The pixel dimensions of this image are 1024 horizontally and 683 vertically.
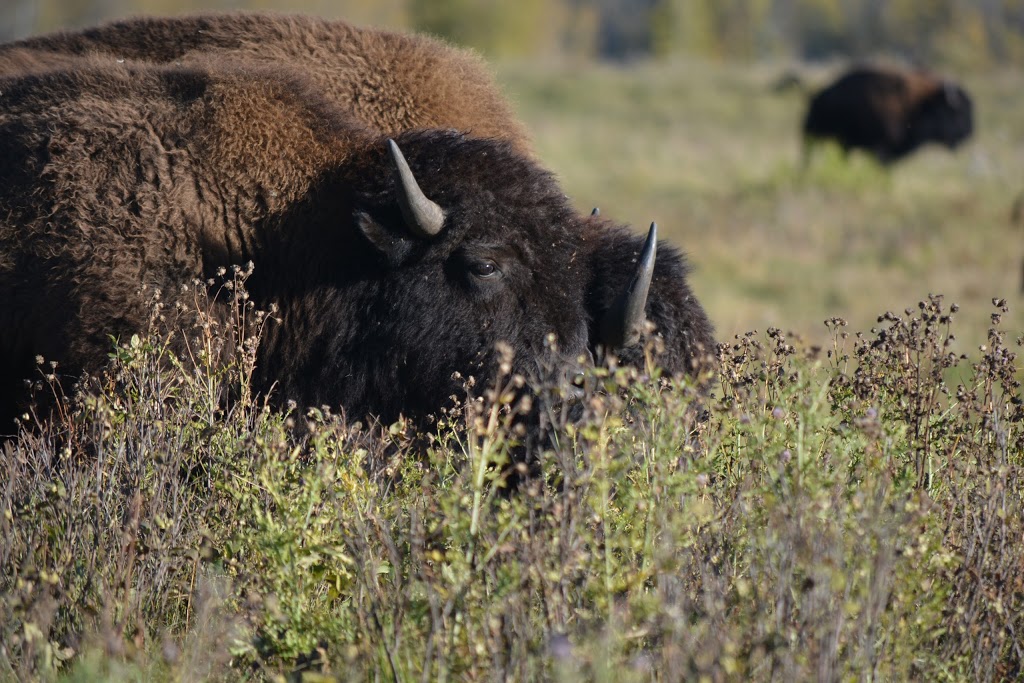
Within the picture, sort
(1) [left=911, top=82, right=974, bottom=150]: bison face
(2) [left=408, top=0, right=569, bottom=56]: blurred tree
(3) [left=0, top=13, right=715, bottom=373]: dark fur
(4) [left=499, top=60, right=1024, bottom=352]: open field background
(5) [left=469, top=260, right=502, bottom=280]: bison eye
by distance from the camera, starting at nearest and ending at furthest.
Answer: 1. (5) [left=469, top=260, right=502, bottom=280]: bison eye
2. (3) [left=0, top=13, right=715, bottom=373]: dark fur
3. (4) [left=499, top=60, right=1024, bottom=352]: open field background
4. (1) [left=911, top=82, right=974, bottom=150]: bison face
5. (2) [left=408, top=0, right=569, bottom=56]: blurred tree

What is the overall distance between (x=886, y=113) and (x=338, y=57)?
22.8 metres

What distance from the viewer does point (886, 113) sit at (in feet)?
86.4

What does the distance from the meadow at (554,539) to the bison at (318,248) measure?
9.4 inches

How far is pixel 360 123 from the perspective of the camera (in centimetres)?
527

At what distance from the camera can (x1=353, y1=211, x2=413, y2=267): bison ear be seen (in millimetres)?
4754

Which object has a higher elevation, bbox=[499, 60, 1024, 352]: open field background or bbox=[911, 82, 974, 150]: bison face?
bbox=[911, 82, 974, 150]: bison face

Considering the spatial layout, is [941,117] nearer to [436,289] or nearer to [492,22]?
[436,289]

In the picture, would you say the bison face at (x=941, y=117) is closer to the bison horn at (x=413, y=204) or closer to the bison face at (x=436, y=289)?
the bison face at (x=436, y=289)

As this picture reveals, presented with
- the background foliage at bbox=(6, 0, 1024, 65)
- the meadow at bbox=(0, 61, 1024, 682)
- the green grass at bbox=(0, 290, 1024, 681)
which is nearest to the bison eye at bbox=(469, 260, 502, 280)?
the meadow at bbox=(0, 61, 1024, 682)

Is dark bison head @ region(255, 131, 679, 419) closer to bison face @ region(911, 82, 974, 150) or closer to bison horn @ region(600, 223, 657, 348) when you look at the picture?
bison horn @ region(600, 223, 657, 348)

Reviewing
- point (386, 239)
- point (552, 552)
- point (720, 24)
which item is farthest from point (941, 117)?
point (720, 24)

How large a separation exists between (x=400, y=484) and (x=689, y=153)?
27330mm

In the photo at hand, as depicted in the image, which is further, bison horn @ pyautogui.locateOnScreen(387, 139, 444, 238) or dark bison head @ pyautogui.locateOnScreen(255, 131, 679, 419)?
dark bison head @ pyautogui.locateOnScreen(255, 131, 679, 419)

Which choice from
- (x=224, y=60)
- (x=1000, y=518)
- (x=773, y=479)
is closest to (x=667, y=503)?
(x=773, y=479)
